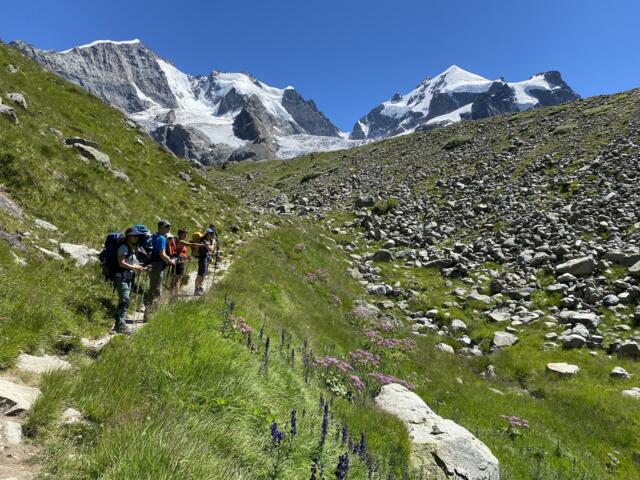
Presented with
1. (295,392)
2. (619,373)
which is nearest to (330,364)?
(295,392)

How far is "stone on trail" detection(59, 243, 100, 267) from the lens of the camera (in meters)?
9.77

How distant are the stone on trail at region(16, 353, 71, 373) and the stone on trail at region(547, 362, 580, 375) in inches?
583

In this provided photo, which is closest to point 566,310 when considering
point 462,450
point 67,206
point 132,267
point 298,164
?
point 462,450

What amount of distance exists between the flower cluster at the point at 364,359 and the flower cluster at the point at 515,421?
393cm

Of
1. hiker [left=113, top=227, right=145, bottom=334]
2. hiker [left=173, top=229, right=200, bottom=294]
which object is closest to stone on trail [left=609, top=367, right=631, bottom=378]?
hiker [left=173, top=229, right=200, bottom=294]

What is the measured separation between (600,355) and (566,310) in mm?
3081

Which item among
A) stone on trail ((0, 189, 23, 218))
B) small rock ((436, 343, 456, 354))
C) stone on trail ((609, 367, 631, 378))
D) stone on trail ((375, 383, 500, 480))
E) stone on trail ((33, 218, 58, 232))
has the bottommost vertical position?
stone on trail ((375, 383, 500, 480))

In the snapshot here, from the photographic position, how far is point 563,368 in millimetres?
13859

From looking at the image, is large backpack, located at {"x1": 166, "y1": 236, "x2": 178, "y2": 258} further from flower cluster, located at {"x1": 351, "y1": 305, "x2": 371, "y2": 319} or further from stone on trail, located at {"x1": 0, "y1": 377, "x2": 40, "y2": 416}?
flower cluster, located at {"x1": 351, "y1": 305, "x2": 371, "y2": 319}

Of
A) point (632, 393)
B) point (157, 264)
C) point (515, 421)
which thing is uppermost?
point (157, 264)

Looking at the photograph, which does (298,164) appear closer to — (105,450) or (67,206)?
(67,206)

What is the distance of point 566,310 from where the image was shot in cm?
1698

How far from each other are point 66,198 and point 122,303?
21.6 ft

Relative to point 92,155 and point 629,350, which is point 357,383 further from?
point 92,155
